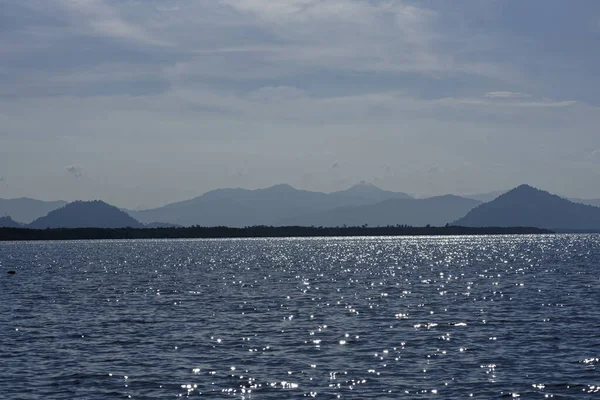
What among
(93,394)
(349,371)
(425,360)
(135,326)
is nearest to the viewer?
(93,394)

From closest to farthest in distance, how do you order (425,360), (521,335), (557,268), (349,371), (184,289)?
(349,371)
(425,360)
(521,335)
(184,289)
(557,268)

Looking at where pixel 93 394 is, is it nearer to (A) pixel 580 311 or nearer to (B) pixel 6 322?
(B) pixel 6 322

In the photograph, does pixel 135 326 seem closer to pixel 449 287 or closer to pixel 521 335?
pixel 521 335

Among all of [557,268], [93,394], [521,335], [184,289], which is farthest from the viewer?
[557,268]

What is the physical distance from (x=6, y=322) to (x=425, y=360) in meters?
33.3

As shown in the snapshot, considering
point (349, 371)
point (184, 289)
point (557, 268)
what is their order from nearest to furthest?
point (349, 371) → point (184, 289) → point (557, 268)

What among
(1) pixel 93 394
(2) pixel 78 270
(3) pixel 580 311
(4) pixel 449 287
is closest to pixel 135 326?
(1) pixel 93 394

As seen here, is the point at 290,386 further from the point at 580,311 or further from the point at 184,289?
the point at 184,289

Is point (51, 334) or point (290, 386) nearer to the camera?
point (290, 386)

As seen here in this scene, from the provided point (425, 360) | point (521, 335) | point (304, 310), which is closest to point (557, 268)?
point (304, 310)

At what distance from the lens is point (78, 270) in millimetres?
139000

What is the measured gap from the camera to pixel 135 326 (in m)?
57.1

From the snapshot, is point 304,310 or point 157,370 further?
point 304,310

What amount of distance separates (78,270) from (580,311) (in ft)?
318
